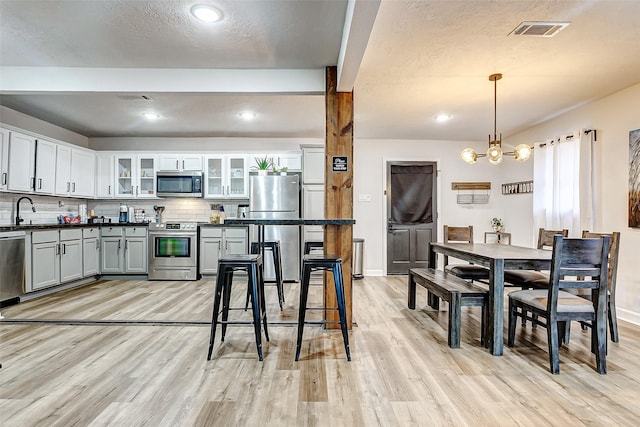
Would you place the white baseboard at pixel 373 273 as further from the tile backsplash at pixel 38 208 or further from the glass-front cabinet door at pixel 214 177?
the tile backsplash at pixel 38 208

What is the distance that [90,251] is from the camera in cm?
537

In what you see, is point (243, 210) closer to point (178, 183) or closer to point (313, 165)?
point (178, 183)

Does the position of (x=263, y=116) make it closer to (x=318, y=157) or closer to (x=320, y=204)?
(x=318, y=157)

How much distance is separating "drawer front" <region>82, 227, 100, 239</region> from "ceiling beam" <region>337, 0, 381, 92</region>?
4500 millimetres

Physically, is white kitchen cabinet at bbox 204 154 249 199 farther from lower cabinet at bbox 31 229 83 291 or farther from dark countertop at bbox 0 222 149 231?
lower cabinet at bbox 31 229 83 291

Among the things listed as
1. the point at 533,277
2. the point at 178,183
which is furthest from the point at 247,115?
the point at 533,277

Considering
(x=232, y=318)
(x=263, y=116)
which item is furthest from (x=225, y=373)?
(x=263, y=116)

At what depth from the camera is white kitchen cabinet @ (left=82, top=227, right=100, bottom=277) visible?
5.22 metres

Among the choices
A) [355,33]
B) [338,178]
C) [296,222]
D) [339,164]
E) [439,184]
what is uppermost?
[355,33]

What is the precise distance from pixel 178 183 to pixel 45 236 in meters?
1.94

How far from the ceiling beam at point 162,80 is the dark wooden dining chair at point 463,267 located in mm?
2363

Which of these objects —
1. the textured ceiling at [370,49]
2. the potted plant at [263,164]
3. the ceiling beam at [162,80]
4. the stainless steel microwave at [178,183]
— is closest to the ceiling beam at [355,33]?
the textured ceiling at [370,49]

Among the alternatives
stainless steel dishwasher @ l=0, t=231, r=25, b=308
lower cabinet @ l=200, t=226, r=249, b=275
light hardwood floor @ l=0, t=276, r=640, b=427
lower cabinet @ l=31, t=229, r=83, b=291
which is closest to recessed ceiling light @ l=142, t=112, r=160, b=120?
lower cabinet @ l=200, t=226, r=249, b=275

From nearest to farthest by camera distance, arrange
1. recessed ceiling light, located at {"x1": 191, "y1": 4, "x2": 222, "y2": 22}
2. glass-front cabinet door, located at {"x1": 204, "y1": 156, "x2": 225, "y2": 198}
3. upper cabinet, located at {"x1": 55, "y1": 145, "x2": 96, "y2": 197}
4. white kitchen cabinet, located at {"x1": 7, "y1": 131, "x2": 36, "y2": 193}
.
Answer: recessed ceiling light, located at {"x1": 191, "y1": 4, "x2": 222, "y2": 22}, white kitchen cabinet, located at {"x1": 7, "y1": 131, "x2": 36, "y2": 193}, upper cabinet, located at {"x1": 55, "y1": 145, "x2": 96, "y2": 197}, glass-front cabinet door, located at {"x1": 204, "y1": 156, "x2": 225, "y2": 198}
